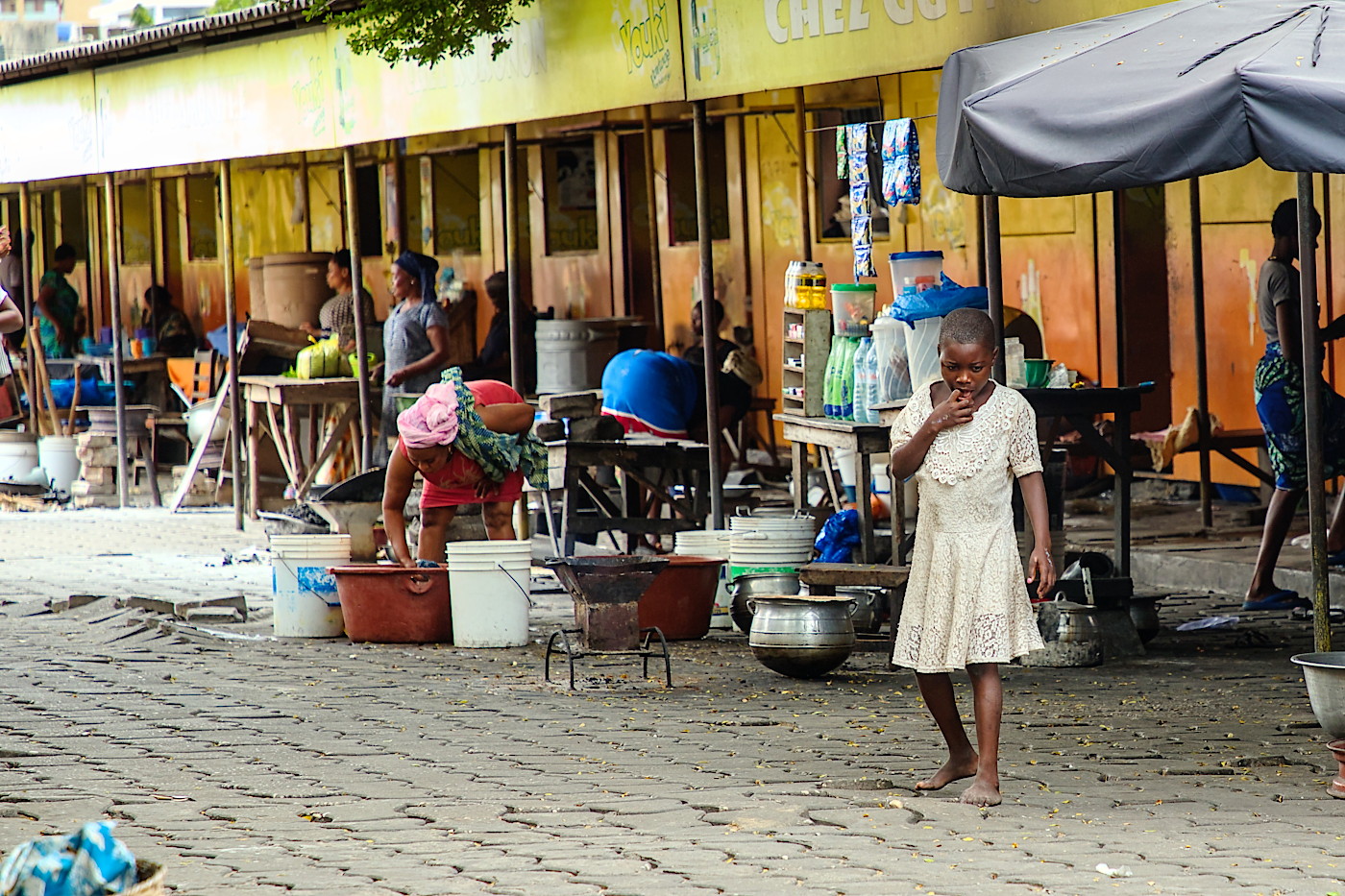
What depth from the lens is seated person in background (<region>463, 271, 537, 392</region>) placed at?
56.3 feet

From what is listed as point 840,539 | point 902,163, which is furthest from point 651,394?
point 902,163

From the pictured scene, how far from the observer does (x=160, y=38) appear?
15.1 metres

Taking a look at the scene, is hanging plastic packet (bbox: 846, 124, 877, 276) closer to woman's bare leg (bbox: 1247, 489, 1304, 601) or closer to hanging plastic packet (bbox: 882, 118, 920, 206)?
hanging plastic packet (bbox: 882, 118, 920, 206)

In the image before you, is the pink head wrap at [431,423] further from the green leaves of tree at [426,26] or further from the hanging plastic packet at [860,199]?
the green leaves of tree at [426,26]

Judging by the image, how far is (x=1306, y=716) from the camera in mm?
7234

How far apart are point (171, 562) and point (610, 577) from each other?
6182mm

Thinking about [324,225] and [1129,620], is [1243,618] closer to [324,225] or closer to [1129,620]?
[1129,620]

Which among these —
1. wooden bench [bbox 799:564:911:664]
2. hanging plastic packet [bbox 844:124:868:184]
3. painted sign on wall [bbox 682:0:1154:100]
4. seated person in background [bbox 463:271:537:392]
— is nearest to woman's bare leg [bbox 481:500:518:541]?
wooden bench [bbox 799:564:911:664]

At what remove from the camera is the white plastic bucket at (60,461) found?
64.7 feet

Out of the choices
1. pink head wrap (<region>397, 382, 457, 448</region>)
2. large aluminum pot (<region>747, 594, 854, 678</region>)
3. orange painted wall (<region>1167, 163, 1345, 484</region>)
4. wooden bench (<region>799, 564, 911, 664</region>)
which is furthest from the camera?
orange painted wall (<region>1167, 163, 1345, 484</region>)

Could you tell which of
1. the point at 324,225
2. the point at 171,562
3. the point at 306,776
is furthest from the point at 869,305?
the point at 324,225

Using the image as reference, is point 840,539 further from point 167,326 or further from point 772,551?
point 167,326

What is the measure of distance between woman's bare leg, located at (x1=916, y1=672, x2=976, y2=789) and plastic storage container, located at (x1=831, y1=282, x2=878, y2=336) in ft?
11.5

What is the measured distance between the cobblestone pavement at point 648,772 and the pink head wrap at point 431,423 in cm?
105
